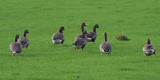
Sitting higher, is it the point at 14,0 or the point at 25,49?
the point at 14,0

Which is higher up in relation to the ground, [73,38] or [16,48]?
[73,38]

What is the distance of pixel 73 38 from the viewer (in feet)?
97.6

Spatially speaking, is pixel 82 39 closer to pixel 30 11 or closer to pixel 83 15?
pixel 83 15

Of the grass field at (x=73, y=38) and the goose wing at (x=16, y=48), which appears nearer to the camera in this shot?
the grass field at (x=73, y=38)

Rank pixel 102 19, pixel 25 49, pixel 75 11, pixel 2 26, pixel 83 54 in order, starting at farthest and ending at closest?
pixel 75 11
pixel 102 19
pixel 2 26
pixel 25 49
pixel 83 54

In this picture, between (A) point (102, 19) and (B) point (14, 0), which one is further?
(B) point (14, 0)

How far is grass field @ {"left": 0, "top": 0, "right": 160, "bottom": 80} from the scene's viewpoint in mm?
18406

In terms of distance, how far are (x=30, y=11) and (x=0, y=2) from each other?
6.92m

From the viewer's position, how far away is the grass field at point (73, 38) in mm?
18406

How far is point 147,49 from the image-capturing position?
2133 cm

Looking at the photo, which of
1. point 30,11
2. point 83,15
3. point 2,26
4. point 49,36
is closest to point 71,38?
point 49,36

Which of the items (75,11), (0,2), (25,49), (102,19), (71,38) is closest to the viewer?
(25,49)

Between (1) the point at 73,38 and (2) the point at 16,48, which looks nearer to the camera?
(2) the point at 16,48

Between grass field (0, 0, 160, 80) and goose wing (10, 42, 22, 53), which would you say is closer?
grass field (0, 0, 160, 80)
